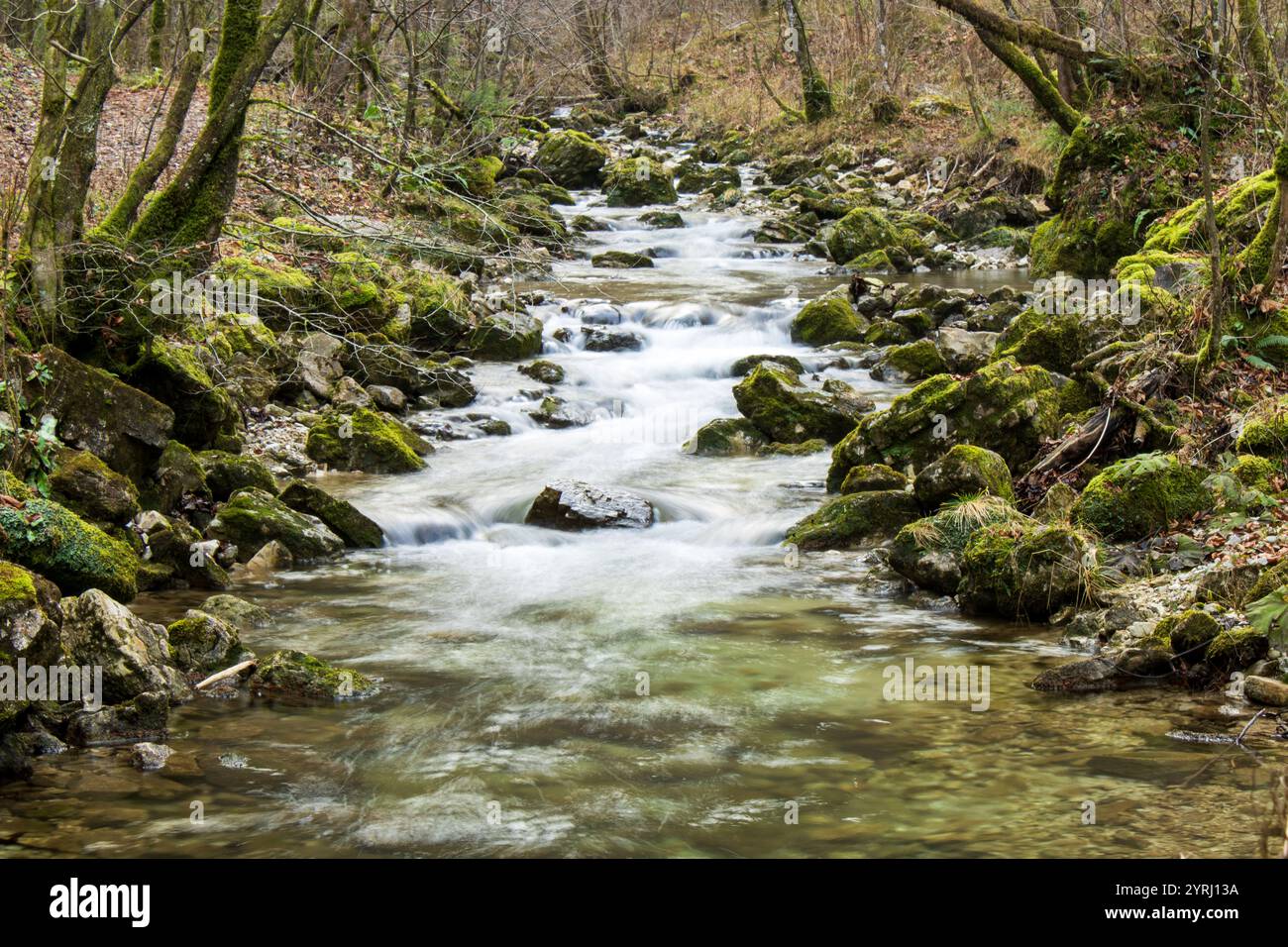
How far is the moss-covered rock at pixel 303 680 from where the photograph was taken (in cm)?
618

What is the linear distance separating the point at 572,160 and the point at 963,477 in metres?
24.0

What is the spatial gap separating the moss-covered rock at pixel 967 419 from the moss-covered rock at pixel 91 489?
6.49 metres

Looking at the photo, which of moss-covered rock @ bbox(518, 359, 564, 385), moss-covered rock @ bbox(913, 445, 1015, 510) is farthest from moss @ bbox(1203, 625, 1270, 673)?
moss-covered rock @ bbox(518, 359, 564, 385)

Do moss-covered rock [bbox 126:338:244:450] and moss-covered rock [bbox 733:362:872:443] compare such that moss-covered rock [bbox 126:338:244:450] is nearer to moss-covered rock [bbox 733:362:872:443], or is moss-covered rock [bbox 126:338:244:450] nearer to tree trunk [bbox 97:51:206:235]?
tree trunk [bbox 97:51:206:235]

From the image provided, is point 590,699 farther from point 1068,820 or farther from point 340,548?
point 340,548

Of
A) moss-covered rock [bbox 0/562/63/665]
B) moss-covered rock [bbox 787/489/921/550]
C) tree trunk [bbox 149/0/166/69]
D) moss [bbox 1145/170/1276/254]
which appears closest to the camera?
moss-covered rock [bbox 0/562/63/665]

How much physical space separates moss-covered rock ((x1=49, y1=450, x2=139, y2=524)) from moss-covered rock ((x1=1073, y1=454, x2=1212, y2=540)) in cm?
704

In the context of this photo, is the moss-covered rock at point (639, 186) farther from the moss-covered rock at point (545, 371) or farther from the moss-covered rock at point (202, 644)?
the moss-covered rock at point (202, 644)

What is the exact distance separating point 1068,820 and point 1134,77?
1440 cm

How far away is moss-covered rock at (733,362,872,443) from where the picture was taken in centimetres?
1278

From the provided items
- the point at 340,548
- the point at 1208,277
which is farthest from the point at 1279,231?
the point at 340,548

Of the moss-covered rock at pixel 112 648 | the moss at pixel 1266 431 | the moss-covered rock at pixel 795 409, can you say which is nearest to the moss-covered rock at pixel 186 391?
the moss-covered rock at pixel 112 648

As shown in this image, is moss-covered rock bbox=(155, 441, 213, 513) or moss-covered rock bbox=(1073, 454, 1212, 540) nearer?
moss-covered rock bbox=(1073, 454, 1212, 540)

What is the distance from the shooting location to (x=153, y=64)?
28547 millimetres
